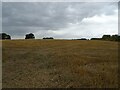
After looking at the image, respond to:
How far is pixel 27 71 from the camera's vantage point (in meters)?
18.3

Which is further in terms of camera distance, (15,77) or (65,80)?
(15,77)

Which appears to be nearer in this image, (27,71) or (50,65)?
(27,71)

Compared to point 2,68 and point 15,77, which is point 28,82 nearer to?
point 15,77

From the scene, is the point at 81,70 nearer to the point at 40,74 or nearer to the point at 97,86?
the point at 40,74

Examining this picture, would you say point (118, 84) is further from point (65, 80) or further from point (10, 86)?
point (10, 86)

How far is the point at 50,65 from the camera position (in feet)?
66.8

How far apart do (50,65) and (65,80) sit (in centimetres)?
568

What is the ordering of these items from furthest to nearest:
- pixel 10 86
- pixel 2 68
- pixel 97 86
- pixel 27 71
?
pixel 2 68 < pixel 27 71 < pixel 10 86 < pixel 97 86

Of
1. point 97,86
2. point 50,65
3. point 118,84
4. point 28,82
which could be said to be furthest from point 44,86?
point 50,65

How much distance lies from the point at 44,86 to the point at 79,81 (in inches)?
78.1

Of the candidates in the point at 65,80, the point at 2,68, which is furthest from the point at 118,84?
the point at 2,68

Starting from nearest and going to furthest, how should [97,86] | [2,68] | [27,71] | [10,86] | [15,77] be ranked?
1. [97,86]
2. [10,86]
3. [15,77]
4. [27,71]
5. [2,68]

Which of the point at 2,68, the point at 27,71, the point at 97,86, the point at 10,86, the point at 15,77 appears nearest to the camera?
the point at 97,86

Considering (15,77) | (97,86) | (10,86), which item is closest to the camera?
(97,86)
